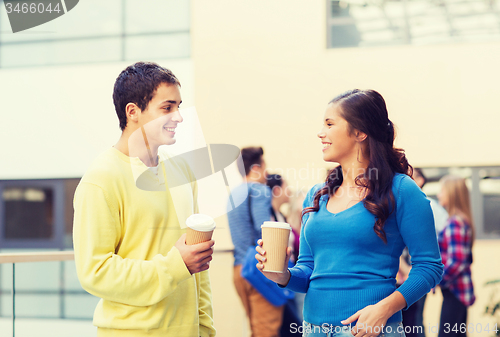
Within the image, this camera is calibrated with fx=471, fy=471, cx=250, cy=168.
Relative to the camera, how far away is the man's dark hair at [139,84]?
49.2 inches

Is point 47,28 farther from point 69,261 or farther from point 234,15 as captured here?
point 69,261

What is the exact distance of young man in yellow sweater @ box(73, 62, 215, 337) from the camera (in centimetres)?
112

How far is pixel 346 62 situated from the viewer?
210 inches

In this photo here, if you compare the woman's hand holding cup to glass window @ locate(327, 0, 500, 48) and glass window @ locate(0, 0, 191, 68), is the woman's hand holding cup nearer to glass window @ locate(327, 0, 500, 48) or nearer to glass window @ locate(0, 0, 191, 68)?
glass window @ locate(327, 0, 500, 48)

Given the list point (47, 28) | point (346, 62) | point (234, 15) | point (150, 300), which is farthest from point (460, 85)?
point (47, 28)

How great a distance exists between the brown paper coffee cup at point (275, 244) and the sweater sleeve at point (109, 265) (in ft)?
0.75

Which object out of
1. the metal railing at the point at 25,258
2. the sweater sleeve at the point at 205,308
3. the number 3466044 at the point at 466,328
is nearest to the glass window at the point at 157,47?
the metal railing at the point at 25,258

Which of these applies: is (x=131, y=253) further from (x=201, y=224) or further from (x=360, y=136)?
(x=360, y=136)

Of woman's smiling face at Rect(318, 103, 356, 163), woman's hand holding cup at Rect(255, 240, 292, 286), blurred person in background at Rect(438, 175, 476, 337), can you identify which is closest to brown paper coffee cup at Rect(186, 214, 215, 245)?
woman's hand holding cup at Rect(255, 240, 292, 286)

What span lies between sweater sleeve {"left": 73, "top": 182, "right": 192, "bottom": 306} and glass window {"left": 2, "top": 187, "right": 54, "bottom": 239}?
5660 millimetres

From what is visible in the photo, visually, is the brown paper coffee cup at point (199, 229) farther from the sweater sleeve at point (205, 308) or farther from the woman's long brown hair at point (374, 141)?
the woman's long brown hair at point (374, 141)

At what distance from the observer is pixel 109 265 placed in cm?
111

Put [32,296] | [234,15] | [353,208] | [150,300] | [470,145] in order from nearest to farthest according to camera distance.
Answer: [150,300] < [353,208] < [32,296] < [470,145] < [234,15]

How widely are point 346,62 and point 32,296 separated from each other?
4103 mm
